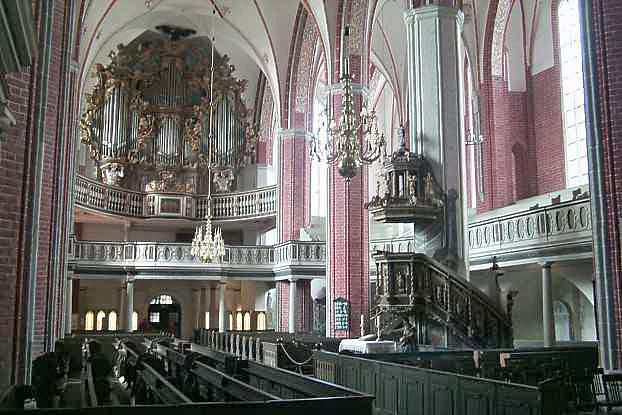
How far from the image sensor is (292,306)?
2639 centimetres

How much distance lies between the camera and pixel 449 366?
10.2m

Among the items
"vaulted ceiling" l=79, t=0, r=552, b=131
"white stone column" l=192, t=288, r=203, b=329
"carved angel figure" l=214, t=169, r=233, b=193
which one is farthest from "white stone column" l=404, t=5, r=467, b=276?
"white stone column" l=192, t=288, r=203, b=329

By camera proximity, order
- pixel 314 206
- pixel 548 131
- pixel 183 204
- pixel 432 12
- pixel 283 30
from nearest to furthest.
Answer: pixel 432 12 → pixel 548 131 → pixel 283 30 → pixel 183 204 → pixel 314 206

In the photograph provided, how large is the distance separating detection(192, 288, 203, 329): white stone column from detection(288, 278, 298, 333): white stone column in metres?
7.00

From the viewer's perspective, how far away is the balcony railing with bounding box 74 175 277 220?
28516 millimetres

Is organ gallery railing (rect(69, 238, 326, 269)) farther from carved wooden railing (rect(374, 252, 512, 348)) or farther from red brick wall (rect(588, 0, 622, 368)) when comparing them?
red brick wall (rect(588, 0, 622, 368))

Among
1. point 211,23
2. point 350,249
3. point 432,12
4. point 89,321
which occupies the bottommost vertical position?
point 89,321

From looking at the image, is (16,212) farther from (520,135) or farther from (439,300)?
(520,135)

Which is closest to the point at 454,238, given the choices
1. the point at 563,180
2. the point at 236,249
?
the point at 563,180

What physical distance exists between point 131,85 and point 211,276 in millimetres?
9293

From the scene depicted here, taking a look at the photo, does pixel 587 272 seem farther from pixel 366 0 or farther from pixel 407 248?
pixel 366 0

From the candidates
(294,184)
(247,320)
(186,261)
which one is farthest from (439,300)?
(247,320)

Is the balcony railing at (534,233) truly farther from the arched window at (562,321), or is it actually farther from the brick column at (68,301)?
the brick column at (68,301)

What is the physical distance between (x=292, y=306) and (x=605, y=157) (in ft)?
58.4
